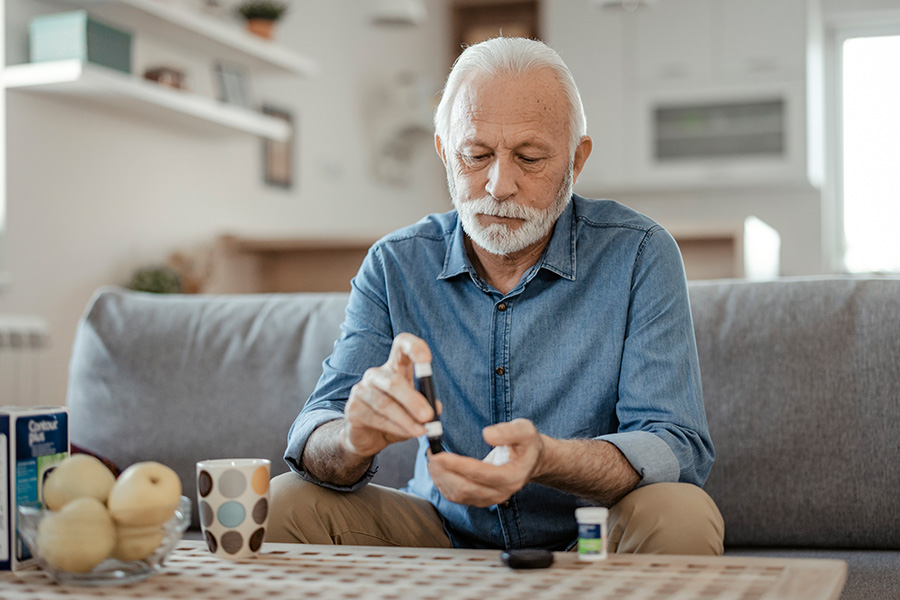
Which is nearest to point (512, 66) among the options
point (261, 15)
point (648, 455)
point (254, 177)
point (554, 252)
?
point (554, 252)

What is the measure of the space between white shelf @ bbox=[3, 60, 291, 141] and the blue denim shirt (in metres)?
1.80

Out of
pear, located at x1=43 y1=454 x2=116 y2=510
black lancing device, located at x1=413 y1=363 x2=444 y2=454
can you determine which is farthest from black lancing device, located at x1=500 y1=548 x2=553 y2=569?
pear, located at x1=43 y1=454 x2=116 y2=510

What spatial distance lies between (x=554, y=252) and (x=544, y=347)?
0.48 ft

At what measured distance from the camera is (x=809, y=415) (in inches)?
63.3

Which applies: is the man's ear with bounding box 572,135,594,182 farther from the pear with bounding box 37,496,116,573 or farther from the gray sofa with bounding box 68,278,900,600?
the pear with bounding box 37,496,116,573

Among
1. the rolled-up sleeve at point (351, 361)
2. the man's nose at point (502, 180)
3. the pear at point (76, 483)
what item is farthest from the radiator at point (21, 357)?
the pear at point (76, 483)

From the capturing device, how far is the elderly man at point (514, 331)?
130cm

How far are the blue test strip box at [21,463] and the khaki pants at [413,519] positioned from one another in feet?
1.07

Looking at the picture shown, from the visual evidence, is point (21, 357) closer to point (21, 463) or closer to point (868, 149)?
point (21, 463)

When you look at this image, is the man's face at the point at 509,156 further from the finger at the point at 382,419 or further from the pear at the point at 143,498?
the pear at the point at 143,498

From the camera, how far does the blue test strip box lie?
985 millimetres

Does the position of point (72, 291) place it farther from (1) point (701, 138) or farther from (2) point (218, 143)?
(1) point (701, 138)

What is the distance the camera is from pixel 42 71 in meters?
2.89

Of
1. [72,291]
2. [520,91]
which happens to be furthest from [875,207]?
[520,91]
